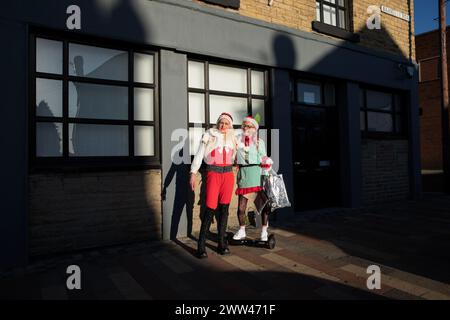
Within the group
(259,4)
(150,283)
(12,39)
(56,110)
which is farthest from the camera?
(259,4)

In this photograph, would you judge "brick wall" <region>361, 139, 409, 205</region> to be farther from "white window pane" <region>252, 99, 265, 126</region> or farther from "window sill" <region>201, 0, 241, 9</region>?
"window sill" <region>201, 0, 241, 9</region>

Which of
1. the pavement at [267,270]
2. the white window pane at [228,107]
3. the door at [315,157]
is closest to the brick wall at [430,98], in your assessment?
the door at [315,157]

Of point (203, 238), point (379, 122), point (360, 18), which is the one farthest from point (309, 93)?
point (203, 238)

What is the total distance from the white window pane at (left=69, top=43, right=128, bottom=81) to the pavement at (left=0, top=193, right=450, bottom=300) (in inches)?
97.4

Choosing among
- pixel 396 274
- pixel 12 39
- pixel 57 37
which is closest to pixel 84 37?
pixel 57 37

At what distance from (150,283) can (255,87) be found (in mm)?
4102

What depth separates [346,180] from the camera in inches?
278

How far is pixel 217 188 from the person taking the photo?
3.95 m

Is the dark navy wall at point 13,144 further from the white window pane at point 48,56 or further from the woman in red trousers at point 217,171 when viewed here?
the woman in red trousers at point 217,171

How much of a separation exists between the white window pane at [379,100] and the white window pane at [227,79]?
3808 millimetres

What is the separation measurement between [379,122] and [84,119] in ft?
23.0

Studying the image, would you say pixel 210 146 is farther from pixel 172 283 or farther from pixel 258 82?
pixel 258 82

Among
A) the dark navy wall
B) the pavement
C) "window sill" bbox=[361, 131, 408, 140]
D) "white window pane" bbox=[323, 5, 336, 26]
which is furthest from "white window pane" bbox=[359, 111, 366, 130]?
the dark navy wall

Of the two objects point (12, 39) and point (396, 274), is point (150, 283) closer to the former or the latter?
point (396, 274)
